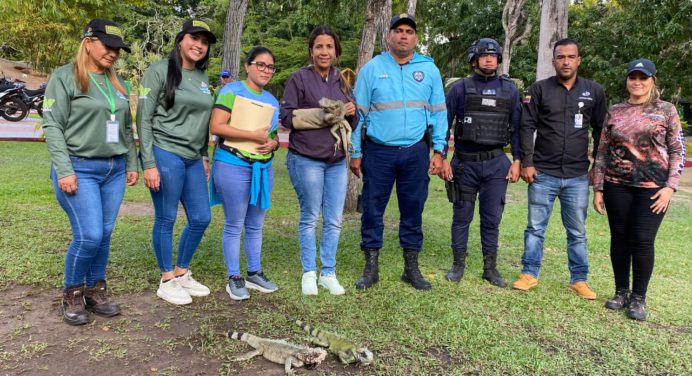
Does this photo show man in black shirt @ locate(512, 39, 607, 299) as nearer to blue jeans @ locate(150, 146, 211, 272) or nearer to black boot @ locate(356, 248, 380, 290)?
black boot @ locate(356, 248, 380, 290)

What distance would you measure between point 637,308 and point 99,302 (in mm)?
3985

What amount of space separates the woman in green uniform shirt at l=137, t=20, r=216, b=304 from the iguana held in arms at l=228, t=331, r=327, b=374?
3.31ft

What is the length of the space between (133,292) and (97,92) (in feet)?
5.46

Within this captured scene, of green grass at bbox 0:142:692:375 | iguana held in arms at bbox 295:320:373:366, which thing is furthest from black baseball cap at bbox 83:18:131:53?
iguana held in arms at bbox 295:320:373:366

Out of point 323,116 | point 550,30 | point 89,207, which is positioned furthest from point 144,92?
point 550,30

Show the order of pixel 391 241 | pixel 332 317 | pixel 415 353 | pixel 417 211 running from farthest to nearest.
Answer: pixel 391 241, pixel 417 211, pixel 332 317, pixel 415 353

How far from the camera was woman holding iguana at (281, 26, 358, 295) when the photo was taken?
408 centimetres

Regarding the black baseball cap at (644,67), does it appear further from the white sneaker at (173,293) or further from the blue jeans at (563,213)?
the white sneaker at (173,293)

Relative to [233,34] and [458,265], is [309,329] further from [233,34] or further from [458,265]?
[233,34]

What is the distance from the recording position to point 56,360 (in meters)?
3.11

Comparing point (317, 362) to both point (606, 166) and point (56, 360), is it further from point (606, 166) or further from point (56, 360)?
point (606, 166)

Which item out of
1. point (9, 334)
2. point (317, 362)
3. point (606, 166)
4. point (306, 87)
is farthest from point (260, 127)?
point (606, 166)

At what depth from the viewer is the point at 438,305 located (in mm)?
4141

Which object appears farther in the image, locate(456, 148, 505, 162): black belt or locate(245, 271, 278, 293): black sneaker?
locate(456, 148, 505, 162): black belt
